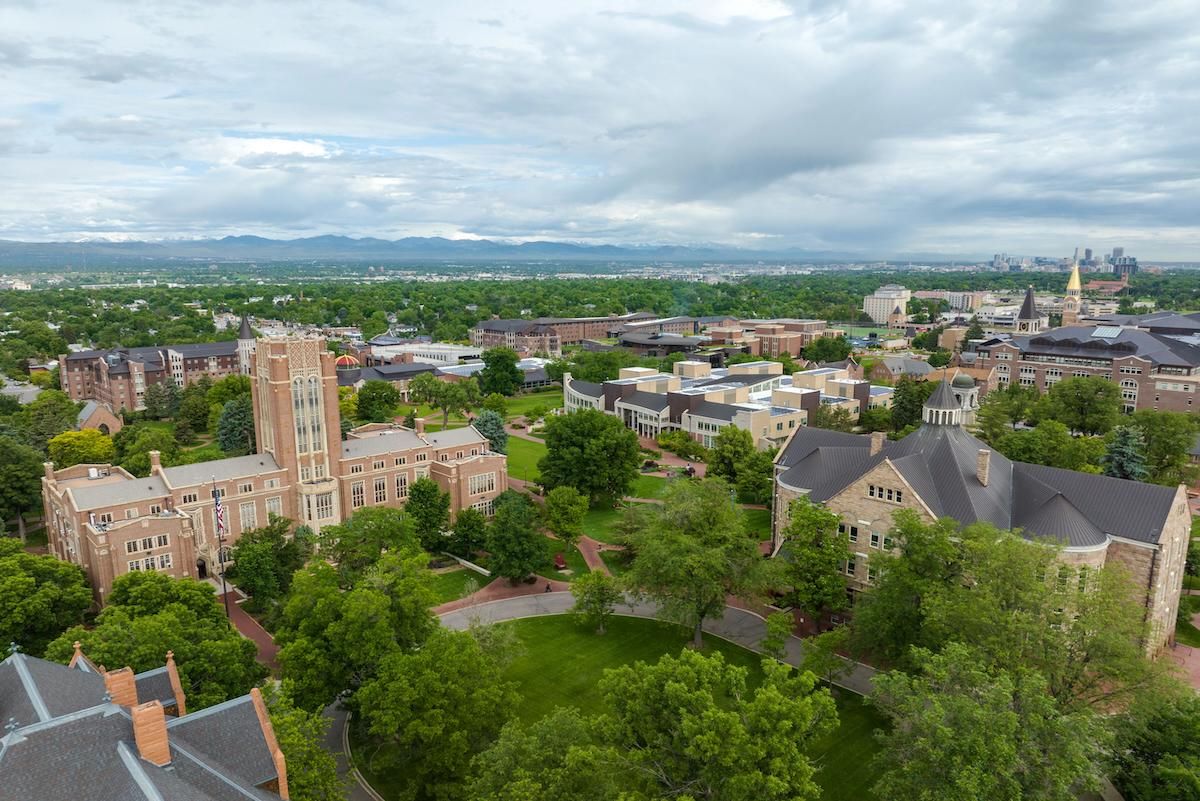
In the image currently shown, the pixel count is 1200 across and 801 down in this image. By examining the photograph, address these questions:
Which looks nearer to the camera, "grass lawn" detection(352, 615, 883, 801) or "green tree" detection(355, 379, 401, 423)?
"grass lawn" detection(352, 615, 883, 801)

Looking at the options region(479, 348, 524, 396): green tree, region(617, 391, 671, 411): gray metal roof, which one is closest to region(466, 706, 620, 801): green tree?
region(617, 391, 671, 411): gray metal roof

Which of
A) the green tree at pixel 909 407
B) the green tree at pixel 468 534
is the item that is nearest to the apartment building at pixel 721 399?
the green tree at pixel 909 407

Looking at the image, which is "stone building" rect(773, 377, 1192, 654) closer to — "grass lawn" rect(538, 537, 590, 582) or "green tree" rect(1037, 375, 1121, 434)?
"grass lawn" rect(538, 537, 590, 582)

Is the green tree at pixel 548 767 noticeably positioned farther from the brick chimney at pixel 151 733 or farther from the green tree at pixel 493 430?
the green tree at pixel 493 430

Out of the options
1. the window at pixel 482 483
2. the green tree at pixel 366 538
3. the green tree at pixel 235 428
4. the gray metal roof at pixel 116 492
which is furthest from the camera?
the green tree at pixel 235 428

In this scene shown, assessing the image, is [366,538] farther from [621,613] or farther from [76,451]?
[76,451]

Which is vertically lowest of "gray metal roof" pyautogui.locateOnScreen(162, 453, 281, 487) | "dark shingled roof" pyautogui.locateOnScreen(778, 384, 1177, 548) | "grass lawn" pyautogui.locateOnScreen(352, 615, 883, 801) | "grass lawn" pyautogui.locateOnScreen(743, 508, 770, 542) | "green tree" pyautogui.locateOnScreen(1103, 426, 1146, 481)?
"grass lawn" pyautogui.locateOnScreen(743, 508, 770, 542)
